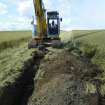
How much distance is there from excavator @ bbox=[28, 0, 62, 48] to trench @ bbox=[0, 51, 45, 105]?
6.97m

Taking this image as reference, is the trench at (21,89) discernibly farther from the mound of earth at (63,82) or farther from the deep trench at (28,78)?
the mound of earth at (63,82)

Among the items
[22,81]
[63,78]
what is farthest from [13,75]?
[63,78]

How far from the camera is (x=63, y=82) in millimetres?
16266

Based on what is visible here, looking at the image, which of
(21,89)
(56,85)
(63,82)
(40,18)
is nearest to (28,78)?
(21,89)

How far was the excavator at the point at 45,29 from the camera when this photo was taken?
2842 centimetres

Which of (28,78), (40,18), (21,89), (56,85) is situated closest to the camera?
(56,85)

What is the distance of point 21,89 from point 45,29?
507 inches

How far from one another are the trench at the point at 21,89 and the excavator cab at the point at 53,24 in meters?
8.17

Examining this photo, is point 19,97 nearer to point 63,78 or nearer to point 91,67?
point 63,78

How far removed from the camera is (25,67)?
2038cm

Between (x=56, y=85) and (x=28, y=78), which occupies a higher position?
(x=56, y=85)

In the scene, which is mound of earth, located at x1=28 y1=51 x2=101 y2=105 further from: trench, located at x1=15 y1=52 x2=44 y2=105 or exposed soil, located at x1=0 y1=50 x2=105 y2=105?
trench, located at x1=15 y1=52 x2=44 y2=105

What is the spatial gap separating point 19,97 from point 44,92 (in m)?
1.63

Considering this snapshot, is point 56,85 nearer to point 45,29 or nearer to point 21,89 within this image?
point 21,89
